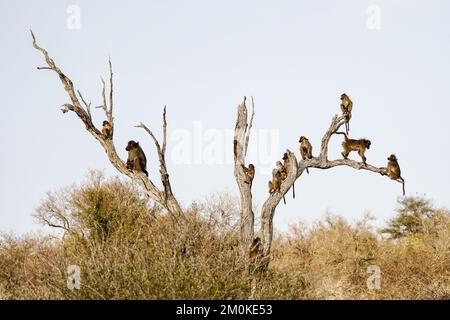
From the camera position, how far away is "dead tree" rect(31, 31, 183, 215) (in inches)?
482

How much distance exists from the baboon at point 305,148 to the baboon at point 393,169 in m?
1.71

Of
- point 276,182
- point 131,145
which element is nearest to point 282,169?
point 276,182

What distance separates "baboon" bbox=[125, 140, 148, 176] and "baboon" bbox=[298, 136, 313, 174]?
355cm

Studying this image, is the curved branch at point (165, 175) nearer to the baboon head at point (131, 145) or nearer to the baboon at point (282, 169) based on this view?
the baboon head at point (131, 145)

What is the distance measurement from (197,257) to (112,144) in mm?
4627

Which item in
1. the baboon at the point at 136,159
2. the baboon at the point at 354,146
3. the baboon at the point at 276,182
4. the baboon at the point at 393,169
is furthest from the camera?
the baboon at the point at 354,146

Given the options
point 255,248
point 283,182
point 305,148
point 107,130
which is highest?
point 107,130

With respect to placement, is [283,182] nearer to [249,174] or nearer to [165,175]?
[249,174]

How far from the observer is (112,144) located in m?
12.9

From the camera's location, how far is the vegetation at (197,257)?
861 centimetres

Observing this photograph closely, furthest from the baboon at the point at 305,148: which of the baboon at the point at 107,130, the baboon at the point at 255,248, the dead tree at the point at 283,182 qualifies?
the baboon at the point at 107,130

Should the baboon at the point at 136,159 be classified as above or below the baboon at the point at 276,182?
above
